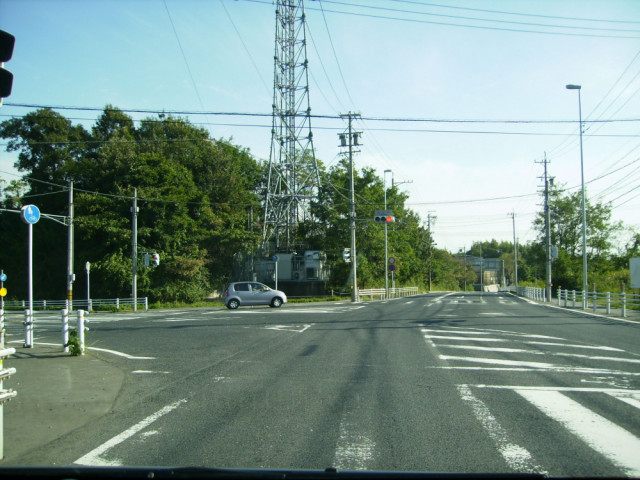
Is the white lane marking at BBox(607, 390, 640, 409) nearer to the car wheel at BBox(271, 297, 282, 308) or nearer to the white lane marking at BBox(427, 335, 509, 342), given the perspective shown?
the white lane marking at BBox(427, 335, 509, 342)

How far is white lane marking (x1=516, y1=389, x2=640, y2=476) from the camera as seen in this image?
452 cm

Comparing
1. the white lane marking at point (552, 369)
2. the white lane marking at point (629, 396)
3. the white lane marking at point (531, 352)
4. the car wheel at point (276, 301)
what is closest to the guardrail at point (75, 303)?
the car wheel at point (276, 301)

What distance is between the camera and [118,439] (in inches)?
210

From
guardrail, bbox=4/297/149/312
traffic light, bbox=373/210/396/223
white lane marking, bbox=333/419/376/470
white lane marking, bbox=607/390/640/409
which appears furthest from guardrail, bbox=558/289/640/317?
guardrail, bbox=4/297/149/312

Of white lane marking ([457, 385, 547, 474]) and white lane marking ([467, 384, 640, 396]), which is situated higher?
white lane marking ([457, 385, 547, 474])

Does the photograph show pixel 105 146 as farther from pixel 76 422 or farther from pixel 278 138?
pixel 76 422

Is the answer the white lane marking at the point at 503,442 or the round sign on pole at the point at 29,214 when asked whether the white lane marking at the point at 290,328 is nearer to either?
the round sign on pole at the point at 29,214

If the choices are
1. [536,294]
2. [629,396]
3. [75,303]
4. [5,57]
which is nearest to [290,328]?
[629,396]

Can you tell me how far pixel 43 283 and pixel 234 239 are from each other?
1885cm

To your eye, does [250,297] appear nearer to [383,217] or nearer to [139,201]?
[383,217]

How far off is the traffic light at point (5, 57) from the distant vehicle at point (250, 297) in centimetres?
2627

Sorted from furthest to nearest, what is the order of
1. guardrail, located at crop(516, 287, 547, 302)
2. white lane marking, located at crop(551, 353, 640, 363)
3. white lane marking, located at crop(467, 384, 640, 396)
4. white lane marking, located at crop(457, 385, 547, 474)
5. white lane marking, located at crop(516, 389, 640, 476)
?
1. guardrail, located at crop(516, 287, 547, 302)
2. white lane marking, located at crop(551, 353, 640, 363)
3. white lane marking, located at crop(467, 384, 640, 396)
4. white lane marking, located at crop(516, 389, 640, 476)
5. white lane marking, located at crop(457, 385, 547, 474)

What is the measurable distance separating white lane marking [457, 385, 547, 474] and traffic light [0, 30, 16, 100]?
5667 mm

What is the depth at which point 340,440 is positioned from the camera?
202 inches
